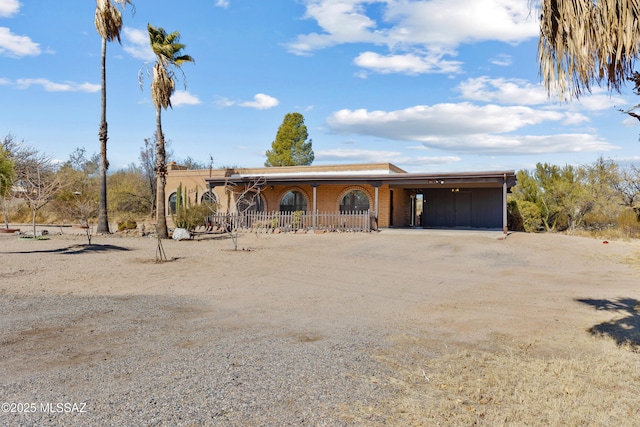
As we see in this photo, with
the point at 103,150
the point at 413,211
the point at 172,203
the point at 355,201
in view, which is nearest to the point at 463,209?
the point at 413,211

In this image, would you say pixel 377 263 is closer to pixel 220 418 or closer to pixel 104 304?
pixel 104 304

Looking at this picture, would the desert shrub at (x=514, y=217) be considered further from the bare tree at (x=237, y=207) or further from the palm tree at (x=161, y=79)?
the palm tree at (x=161, y=79)

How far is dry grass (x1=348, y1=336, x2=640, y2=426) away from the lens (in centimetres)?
373

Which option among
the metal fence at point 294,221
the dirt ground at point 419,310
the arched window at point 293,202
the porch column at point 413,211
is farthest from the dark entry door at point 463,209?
the dirt ground at point 419,310

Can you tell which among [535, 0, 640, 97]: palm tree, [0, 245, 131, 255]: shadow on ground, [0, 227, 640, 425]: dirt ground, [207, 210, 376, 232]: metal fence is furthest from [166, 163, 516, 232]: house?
[535, 0, 640, 97]: palm tree

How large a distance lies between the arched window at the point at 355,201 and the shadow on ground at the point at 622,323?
18626 mm

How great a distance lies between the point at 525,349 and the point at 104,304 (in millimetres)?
6836

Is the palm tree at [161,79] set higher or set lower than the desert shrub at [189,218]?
higher

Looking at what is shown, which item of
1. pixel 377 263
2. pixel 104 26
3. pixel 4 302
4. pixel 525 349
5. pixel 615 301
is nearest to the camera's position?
pixel 525 349

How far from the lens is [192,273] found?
12078mm

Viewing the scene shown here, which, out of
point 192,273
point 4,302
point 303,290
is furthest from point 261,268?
point 4,302

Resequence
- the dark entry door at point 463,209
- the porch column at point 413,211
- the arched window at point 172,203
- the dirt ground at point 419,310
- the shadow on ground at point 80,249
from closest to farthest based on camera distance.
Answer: the dirt ground at point 419,310
the shadow on ground at point 80,249
the dark entry door at point 463,209
the porch column at point 413,211
the arched window at point 172,203

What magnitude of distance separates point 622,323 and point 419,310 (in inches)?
124

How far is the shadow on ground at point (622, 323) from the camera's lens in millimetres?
6227
